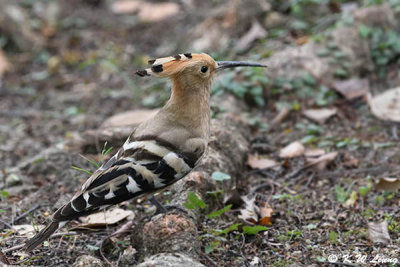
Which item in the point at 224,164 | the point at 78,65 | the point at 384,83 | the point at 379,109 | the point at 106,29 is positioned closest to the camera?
the point at 224,164

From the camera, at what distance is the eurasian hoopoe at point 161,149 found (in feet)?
9.51

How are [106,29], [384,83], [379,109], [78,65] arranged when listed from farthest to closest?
[106,29]
[78,65]
[384,83]
[379,109]

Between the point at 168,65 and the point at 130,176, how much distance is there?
66cm

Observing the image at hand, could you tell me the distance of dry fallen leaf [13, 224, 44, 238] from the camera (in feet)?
10.7

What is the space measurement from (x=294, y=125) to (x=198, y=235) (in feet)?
6.41

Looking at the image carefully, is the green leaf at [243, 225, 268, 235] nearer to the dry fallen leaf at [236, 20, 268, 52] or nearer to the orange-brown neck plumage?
A: the orange-brown neck plumage

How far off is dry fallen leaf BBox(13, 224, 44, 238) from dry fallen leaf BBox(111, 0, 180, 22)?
4899mm

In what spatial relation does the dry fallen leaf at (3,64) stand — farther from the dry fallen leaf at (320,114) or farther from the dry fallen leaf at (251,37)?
the dry fallen leaf at (320,114)

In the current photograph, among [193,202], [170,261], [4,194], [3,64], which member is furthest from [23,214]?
[3,64]

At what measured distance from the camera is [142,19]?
25.7 ft

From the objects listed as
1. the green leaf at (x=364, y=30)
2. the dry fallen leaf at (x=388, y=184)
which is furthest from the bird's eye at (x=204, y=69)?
the green leaf at (x=364, y=30)

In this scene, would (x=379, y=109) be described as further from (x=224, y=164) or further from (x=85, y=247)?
(x=85, y=247)

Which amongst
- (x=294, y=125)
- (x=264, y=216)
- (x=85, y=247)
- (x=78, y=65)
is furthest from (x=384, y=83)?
(x=78, y=65)

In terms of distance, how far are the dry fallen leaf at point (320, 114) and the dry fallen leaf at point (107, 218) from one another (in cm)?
196
